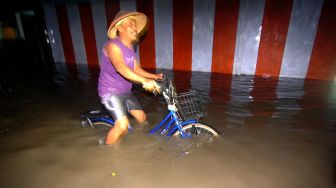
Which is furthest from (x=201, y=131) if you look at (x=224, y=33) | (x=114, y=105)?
(x=224, y=33)

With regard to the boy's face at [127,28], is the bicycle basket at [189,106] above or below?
below

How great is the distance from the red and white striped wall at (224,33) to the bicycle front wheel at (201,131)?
14.7 feet

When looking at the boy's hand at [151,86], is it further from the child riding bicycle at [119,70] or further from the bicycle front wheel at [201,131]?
the bicycle front wheel at [201,131]

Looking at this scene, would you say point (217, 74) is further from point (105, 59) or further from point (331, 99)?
point (105, 59)

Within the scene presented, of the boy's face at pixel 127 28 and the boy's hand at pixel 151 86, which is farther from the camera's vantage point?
the boy's face at pixel 127 28

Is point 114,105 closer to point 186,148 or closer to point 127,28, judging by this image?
point 127,28

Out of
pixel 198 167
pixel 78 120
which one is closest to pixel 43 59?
pixel 78 120

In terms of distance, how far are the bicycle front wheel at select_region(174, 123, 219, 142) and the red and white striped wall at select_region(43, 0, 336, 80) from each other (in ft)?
14.7

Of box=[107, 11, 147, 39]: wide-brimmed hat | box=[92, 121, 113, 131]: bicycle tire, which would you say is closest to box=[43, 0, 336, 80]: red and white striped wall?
box=[107, 11, 147, 39]: wide-brimmed hat

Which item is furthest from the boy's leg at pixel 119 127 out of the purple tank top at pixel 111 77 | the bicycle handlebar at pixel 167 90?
the bicycle handlebar at pixel 167 90

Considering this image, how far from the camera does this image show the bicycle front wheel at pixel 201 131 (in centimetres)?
280

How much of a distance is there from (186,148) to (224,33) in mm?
4912

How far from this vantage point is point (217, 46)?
696 centimetres

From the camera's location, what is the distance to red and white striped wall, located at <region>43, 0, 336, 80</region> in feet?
19.2
